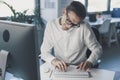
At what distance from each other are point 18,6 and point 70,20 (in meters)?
3.24

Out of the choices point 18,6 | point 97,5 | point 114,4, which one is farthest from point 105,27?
point 18,6

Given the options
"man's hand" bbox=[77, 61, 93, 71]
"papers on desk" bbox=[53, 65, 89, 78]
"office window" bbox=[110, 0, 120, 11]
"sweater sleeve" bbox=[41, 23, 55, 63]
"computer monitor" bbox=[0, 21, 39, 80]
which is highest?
"office window" bbox=[110, 0, 120, 11]

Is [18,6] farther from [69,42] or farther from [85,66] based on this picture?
[85,66]

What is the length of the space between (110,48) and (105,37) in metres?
0.49

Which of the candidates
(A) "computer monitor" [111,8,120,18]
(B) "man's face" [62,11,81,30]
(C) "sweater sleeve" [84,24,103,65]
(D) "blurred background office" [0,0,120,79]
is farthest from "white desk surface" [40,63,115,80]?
(A) "computer monitor" [111,8,120,18]

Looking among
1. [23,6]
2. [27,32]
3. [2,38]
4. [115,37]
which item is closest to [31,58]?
[27,32]

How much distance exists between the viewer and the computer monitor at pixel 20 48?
43.3 inches

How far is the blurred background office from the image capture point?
470 centimetres

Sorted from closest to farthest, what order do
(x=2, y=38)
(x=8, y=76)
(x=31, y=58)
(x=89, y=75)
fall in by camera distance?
(x=31, y=58), (x=2, y=38), (x=8, y=76), (x=89, y=75)

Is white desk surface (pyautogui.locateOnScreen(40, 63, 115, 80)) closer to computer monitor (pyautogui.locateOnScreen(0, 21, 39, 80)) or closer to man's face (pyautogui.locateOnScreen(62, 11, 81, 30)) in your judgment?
man's face (pyautogui.locateOnScreen(62, 11, 81, 30))

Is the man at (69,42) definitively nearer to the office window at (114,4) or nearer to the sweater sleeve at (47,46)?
the sweater sleeve at (47,46)

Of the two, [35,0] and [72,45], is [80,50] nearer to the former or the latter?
[72,45]

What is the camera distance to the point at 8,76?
5.13 feet

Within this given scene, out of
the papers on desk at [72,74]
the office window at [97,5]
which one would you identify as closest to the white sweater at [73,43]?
the papers on desk at [72,74]
